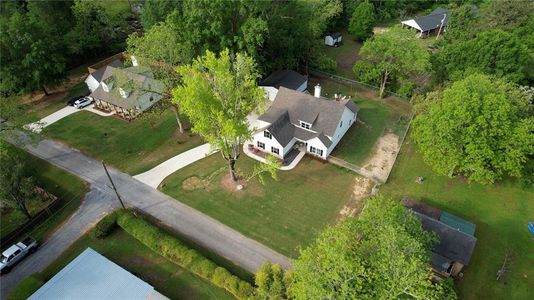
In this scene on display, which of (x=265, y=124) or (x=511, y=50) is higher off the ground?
(x=511, y=50)

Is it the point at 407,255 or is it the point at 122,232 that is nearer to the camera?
the point at 407,255

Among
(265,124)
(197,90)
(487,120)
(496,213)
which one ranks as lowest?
(496,213)

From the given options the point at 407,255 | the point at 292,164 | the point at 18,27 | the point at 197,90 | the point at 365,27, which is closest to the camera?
Result: the point at 407,255

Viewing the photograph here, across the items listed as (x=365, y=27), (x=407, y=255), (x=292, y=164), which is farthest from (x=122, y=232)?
(x=365, y=27)

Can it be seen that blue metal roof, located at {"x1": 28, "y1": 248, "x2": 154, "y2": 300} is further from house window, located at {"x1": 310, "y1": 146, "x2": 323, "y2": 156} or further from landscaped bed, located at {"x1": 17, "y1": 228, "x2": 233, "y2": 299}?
house window, located at {"x1": 310, "y1": 146, "x2": 323, "y2": 156}

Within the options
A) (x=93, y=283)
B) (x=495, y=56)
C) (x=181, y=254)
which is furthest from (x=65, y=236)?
(x=495, y=56)

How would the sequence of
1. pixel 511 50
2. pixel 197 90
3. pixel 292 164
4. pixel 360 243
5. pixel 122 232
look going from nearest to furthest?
pixel 360 243 < pixel 197 90 < pixel 122 232 < pixel 292 164 < pixel 511 50

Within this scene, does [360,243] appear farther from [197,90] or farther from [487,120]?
[487,120]

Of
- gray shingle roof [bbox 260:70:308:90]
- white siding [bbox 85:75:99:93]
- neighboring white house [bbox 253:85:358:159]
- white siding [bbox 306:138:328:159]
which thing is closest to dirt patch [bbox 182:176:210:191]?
neighboring white house [bbox 253:85:358:159]
